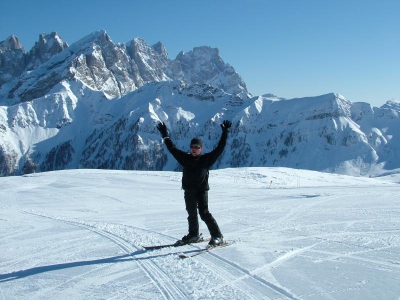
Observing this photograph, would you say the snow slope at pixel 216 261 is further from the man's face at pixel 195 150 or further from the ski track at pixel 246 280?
the man's face at pixel 195 150

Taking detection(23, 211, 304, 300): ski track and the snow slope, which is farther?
the snow slope

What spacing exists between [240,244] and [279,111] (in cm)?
17955

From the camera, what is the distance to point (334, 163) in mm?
147875

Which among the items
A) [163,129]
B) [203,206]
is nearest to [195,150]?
[163,129]

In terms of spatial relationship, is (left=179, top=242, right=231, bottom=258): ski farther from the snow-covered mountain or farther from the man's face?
the snow-covered mountain

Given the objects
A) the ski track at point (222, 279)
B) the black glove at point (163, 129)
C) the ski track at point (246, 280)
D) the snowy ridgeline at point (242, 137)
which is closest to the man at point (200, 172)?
the black glove at point (163, 129)

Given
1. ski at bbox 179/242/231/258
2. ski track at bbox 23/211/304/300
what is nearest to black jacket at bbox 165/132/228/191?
ski at bbox 179/242/231/258

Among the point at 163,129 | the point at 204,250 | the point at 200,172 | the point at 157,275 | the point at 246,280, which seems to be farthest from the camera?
the point at 163,129

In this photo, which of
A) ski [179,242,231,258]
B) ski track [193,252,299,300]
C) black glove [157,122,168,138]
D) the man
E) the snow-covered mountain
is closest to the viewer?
ski track [193,252,299,300]

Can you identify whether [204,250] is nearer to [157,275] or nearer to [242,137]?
[157,275]

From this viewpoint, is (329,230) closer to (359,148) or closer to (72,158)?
(359,148)

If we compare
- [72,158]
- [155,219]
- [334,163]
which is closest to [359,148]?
[334,163]

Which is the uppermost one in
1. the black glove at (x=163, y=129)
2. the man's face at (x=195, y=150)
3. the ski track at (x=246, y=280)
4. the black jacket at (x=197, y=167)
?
the black glove at (x=163, y=129)

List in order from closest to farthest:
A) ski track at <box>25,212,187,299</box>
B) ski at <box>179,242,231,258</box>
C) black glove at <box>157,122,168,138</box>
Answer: ski track at <box>25,212,187,299</box> → ski at <box>179,242,231,258</box> → black glove at <box>157,122,168,138</box>
